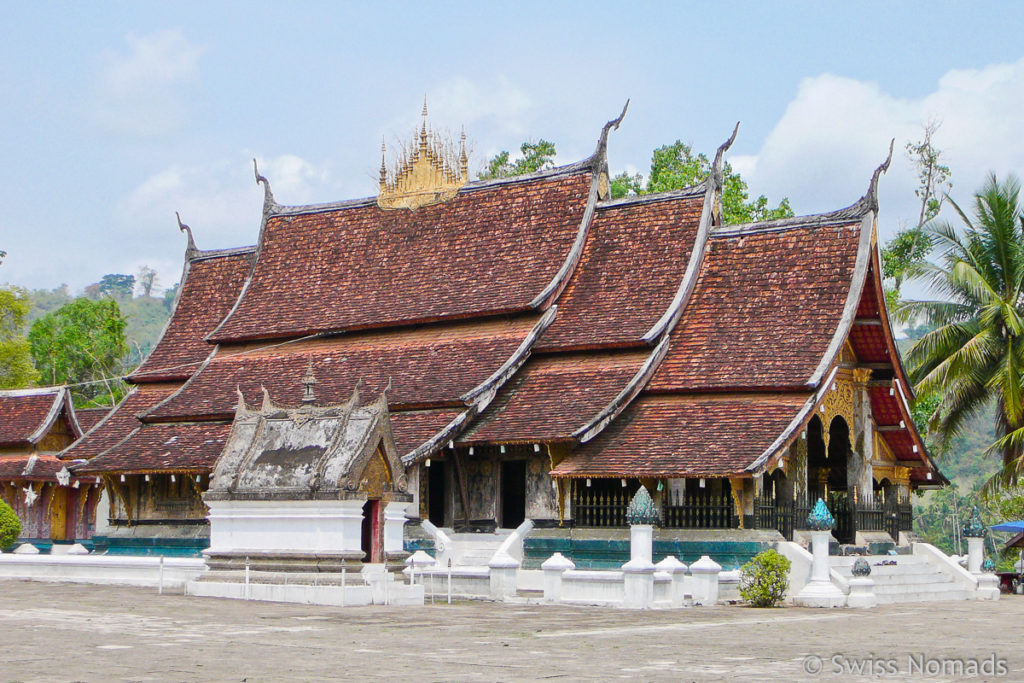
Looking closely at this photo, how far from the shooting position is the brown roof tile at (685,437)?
19500mm

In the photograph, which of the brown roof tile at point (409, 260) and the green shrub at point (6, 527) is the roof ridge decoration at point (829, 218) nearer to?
the brown roof tile at point (409, 260)

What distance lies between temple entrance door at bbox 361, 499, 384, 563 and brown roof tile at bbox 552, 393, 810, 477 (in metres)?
4.14

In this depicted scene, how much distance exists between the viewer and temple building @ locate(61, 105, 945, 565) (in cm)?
2053

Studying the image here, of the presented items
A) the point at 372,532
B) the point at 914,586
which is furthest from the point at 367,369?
the point at 914,586

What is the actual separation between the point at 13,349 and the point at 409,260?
22.8 metres

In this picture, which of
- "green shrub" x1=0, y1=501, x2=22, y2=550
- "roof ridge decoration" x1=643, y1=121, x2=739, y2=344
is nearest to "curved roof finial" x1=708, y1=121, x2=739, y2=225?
"roof ridge decoration" x1=643, y1=121, x2=739, y2=344

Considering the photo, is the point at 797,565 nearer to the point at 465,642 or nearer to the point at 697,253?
the point at 697,253

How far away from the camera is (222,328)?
2683 cm

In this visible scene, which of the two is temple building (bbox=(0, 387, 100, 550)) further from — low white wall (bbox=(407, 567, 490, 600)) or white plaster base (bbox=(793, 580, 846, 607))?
white plaster base (bbox=(793, 580, 846, 607))

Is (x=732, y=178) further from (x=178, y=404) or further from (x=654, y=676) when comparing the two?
(x=654, y=676)

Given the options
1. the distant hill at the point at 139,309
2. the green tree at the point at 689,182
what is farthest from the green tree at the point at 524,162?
the distant hill at the point at 139,309

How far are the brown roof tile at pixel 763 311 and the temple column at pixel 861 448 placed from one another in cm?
197

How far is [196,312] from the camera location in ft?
95.6

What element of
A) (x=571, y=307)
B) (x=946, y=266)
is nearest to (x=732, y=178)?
(x=946, y=266)
